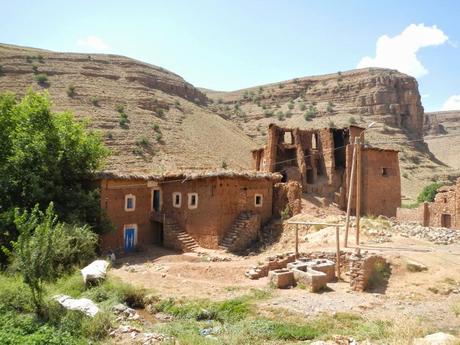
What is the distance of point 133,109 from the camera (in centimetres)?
5306

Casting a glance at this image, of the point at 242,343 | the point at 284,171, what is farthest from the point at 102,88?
the point at 242,343

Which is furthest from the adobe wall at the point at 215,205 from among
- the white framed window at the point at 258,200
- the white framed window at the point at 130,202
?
the white framed window at the point at 130,202

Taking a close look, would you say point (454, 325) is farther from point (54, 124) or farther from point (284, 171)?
point (284, 171)

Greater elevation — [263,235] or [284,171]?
[284,171]

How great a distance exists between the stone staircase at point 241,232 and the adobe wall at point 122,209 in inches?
181

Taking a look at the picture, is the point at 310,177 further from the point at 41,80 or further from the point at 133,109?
the point at 41,80

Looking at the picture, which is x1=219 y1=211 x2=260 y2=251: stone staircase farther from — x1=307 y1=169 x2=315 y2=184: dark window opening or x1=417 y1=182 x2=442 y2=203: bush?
x1=417 y1=182 x2=442 y2=203: bush

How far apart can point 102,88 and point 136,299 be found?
48.8m

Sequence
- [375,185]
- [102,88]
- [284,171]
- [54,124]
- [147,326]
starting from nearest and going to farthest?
[147,326] < [54,124] < [375,185] < [284,171] < [102,88]

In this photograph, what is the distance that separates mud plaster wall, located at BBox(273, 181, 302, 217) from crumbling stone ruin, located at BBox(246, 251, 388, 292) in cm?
534

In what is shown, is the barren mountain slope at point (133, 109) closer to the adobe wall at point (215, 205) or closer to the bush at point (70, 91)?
the bush at point (70, 91)

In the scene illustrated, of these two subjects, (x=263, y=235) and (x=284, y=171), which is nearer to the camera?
(x=263, y=235)

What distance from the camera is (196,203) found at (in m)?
20.0

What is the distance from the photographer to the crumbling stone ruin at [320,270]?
1266cm
